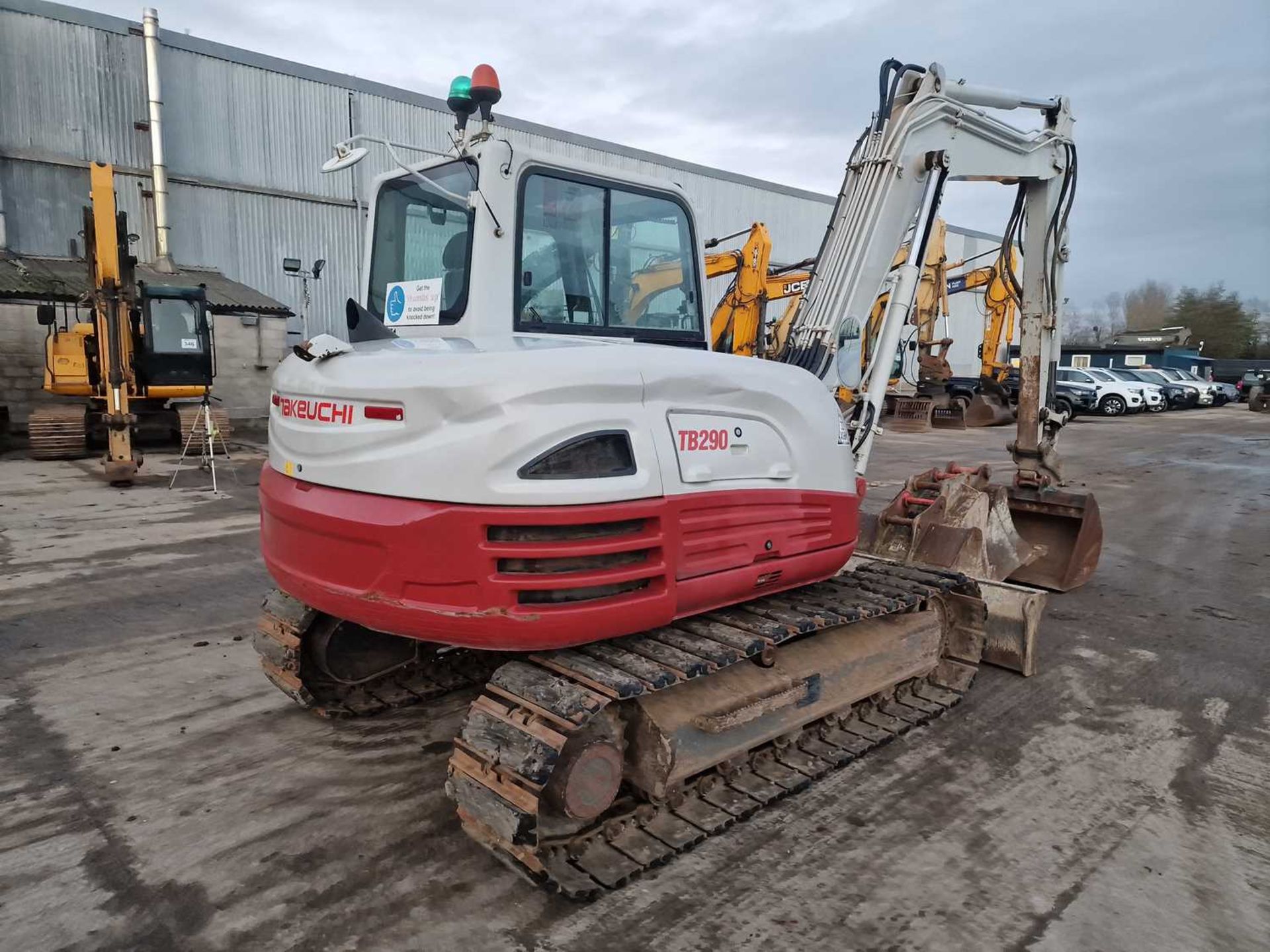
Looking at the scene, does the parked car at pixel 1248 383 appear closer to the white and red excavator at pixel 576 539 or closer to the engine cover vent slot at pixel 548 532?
the white and red excavator at pixel 576 539

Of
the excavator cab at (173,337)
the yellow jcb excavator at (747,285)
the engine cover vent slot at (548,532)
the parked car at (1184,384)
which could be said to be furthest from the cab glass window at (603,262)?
the parked car at (1184,384)

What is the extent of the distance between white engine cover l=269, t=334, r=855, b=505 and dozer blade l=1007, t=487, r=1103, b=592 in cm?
434

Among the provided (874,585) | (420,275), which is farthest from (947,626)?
(420,275)

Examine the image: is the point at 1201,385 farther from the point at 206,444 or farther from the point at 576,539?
the point at 576,539

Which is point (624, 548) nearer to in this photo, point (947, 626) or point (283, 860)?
point (283, 860)

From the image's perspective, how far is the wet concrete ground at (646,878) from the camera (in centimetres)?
283

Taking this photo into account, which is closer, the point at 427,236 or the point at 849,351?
the point at 427,236

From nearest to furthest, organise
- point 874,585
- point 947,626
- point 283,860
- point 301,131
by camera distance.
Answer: point 283,860
point 874,585
point 947,626
point 301,131

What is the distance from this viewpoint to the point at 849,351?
17.7 feet

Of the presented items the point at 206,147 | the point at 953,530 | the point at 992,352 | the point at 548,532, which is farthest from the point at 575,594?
the point at 992,352

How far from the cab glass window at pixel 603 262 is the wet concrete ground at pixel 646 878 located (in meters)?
2.17

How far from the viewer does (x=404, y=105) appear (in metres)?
23.2

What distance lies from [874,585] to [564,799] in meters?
2.28

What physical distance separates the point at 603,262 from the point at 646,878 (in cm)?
256
